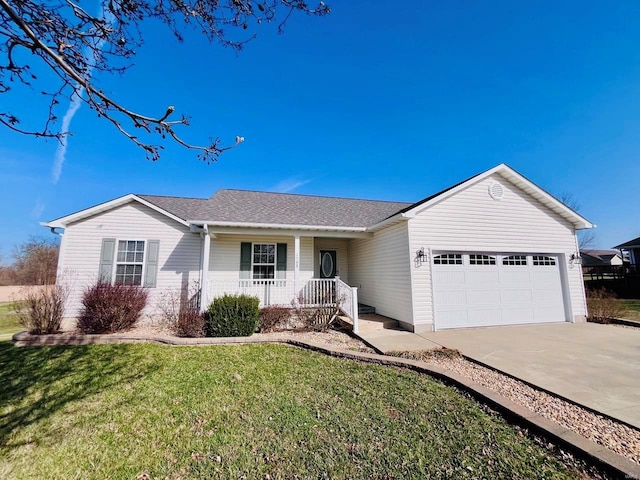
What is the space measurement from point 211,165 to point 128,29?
1727 millimetres

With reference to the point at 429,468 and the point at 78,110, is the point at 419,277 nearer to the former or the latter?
the point at 429,468

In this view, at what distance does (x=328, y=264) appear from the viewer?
12.9 meters

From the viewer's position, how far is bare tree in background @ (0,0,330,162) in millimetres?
2660

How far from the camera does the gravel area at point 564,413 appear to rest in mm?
2990

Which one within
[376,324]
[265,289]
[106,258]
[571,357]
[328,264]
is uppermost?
[106,258]

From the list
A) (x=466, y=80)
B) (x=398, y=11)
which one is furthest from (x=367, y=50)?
(x=466, y=80)

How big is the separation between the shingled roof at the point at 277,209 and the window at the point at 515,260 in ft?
16.4

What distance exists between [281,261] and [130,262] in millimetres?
Answer: 5522

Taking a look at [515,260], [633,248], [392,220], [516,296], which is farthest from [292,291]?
[633,248]

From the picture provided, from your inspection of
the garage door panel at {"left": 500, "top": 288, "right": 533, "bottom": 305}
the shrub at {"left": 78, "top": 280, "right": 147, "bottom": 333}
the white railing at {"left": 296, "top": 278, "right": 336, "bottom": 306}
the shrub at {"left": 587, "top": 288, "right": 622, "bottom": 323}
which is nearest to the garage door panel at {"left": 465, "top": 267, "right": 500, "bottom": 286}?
the garage door panel at {"left": 500, "top": 288, "right": 533, "bottom": 305}

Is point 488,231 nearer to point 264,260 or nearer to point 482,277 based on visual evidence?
point 482,277

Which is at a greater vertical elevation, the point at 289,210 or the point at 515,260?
the point at 289,210

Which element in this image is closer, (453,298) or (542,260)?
(453,298)

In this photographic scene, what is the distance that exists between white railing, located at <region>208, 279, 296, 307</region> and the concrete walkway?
3.49m
